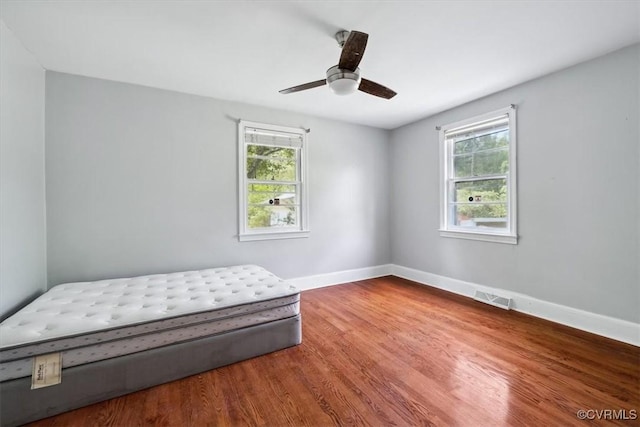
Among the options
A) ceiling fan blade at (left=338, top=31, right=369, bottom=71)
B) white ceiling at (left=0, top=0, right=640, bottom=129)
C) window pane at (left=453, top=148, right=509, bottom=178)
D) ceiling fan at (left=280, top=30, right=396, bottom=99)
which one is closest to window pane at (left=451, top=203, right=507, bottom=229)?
window pane at (left=453, top=148, right=509, bottom=178)

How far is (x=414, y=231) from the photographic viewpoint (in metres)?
4.30

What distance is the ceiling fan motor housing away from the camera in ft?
6.70

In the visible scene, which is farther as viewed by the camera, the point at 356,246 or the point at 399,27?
the point at 356,246

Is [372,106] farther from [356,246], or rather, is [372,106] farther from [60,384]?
[60,384]

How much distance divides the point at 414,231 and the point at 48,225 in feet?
14.8

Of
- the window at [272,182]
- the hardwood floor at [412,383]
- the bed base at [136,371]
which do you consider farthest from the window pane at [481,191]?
the bed base at [136,371]

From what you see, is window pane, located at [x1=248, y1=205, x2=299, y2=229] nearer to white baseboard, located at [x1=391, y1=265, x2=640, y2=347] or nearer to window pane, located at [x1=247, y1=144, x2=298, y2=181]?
window pane, located at [x1=247, y1=144, x2=298, y2=181]

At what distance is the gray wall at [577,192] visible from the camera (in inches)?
90.0

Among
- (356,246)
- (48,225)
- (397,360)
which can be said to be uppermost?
(48,225)

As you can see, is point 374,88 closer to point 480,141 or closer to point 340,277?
point 480,141

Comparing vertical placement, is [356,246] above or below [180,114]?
below

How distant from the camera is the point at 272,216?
12.2 feet

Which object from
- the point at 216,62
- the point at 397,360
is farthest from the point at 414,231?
the point at 216,62

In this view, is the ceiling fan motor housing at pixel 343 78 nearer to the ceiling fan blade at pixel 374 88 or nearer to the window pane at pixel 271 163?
the ceiling fan blade at pixel 374 88
